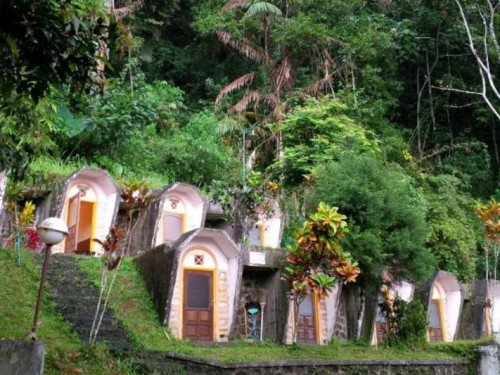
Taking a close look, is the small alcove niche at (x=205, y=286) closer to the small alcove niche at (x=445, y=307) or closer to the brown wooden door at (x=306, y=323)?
the brown wooden door at (x=306, y=323)

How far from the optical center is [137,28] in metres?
22.2

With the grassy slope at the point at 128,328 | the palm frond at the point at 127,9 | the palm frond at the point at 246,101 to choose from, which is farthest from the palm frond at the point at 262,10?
the grassy slope at the point at 128,328

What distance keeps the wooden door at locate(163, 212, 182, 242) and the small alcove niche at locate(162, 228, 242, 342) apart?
2.62 metres

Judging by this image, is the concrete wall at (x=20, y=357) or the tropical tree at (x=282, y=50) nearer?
the concrete wall at (x=20, y=357)

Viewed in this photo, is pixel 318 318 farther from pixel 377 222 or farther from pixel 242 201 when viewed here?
pixel 242 201

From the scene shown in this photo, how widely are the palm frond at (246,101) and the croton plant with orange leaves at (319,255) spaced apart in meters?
11.2

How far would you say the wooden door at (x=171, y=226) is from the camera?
13.9 meters

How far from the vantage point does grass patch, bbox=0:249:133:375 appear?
7324mm

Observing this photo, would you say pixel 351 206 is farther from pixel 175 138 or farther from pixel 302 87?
pixel 302 87

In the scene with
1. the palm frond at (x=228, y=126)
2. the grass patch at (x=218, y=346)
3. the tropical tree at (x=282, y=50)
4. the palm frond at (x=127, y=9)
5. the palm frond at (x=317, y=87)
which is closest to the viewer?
the grass patch at (x=218, y=346)

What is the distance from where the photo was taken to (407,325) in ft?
38.2

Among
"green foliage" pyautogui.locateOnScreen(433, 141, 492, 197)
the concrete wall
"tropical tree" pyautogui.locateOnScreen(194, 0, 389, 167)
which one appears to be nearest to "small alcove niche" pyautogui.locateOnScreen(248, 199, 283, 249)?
"tropical tree" pyautogui.locateOnScreen(194, 0, 389, 167)

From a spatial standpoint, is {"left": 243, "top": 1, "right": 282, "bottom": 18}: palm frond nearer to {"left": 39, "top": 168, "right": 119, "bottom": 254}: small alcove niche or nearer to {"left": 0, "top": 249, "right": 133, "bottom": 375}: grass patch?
{"left": 39, "top": 168, "right": 119, "bottom": 254}: small alcove niche

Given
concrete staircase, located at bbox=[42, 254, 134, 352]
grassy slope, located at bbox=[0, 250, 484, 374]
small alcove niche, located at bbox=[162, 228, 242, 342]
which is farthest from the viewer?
small alcove niche, located at bbox=[162, 228, 242, 342]
